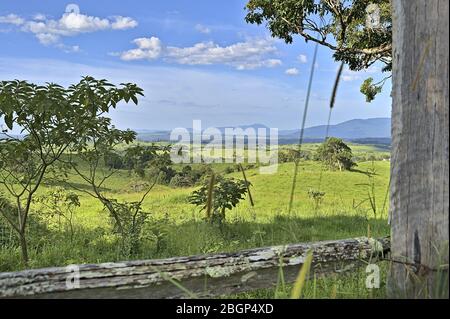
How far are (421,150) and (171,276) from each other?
4.50ft

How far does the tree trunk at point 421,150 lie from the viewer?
205cm

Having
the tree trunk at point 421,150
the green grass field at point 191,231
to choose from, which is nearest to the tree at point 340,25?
the green grass field at point 191,231

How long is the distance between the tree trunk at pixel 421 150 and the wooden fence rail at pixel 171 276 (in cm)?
29

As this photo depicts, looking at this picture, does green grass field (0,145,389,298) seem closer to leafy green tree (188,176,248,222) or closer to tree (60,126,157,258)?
tree (60,126,157,258)

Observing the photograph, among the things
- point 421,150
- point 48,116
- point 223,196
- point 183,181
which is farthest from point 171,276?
point 183,181

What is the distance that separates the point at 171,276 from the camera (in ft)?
7.63

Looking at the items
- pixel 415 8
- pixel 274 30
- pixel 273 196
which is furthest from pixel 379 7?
pixel 415 8

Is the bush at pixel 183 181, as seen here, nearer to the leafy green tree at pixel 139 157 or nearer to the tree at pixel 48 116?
the leafy green tree at pixel 139 157

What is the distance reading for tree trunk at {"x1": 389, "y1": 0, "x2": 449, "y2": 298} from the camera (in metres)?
2.05

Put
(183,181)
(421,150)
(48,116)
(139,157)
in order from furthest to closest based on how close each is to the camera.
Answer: (183,181)
(139,157)
(48,116)
(421,150)

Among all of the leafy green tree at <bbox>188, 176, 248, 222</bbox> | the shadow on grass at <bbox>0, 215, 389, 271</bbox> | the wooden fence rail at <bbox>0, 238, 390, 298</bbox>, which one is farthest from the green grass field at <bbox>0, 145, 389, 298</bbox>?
the leafy green tree at <bbox>188, 176, 248, 222</bbox>

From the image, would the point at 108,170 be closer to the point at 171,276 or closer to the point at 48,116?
the point at 48,116
